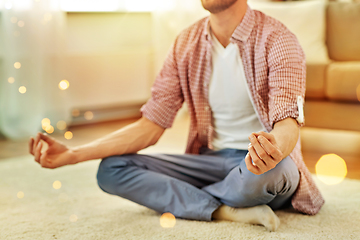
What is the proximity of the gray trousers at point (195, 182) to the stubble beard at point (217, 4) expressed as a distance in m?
0.39

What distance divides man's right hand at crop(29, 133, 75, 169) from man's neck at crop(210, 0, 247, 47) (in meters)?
0.52

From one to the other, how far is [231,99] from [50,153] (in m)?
0.51

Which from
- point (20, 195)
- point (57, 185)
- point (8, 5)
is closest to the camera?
point (20, 195)

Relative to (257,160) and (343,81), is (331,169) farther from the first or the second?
(257,160)

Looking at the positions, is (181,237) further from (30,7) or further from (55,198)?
(30,7)

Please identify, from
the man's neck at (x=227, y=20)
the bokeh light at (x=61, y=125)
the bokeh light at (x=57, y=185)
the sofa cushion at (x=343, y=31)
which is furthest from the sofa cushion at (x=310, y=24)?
the bokeh light at (x=61, y=125)

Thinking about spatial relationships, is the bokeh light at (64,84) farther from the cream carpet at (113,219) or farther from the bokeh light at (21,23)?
the cream carpet at (113,219)

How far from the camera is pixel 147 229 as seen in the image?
1051 millimetres

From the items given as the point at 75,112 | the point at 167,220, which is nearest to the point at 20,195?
the point at 167,220

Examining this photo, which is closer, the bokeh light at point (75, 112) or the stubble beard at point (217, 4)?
the stubble beard at point (217, 4)

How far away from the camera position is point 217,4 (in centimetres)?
109

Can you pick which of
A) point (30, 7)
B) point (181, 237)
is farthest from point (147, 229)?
point (30, 7)

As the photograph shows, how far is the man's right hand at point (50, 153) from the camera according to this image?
3.54 feet

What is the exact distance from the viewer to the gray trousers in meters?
1.01
